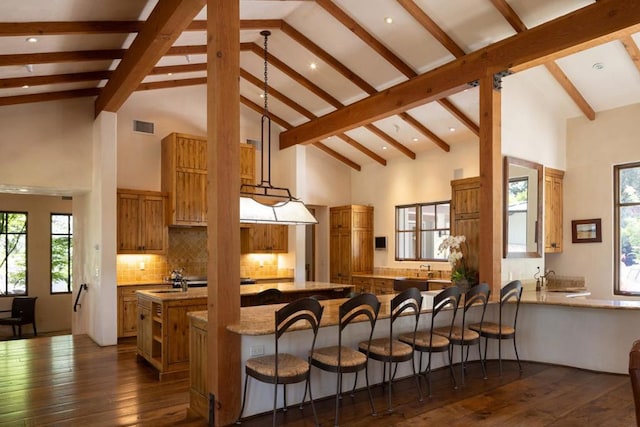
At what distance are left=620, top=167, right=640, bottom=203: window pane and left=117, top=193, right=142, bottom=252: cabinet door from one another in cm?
766

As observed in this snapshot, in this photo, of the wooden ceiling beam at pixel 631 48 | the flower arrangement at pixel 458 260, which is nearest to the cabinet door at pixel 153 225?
the flower arrangement at pixel 458 260

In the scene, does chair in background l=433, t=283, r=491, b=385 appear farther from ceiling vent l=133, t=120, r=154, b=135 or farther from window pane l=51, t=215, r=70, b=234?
window pane l=51, t=215, r=70, b=234

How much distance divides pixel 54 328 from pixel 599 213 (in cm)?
1171

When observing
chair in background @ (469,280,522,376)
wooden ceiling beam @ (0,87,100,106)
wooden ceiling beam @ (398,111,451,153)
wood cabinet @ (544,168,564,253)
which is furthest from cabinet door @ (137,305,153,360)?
wood cabinet @ (544,168,564,253)

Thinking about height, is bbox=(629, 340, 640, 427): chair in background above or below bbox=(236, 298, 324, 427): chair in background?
above

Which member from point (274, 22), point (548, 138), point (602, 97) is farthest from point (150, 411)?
point (602, 97)

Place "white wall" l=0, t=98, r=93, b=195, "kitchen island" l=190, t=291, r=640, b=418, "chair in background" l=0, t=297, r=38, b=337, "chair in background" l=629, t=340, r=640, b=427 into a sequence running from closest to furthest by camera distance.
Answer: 1. "chair in background" l=629, t=340, r=640, b=427
2. "kitchen island" l=190, t=291, r=640, b=418
3. "white wall" l=0, t=98, r=93, b=195
4. "chair in background" l=0, t=297, r=38, b=337

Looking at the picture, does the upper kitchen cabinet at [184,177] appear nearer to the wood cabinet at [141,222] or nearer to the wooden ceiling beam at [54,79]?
the wood cabinet at [141,222]

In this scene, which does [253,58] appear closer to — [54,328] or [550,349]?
[550,349]

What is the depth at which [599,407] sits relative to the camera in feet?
13.2

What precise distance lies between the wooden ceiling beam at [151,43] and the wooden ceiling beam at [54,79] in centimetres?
17

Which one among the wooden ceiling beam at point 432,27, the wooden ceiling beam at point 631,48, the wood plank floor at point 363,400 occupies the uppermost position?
the wooden ceiling beam at point 432,27

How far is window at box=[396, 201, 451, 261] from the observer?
8.92m

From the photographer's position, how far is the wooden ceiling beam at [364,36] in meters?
5.83
